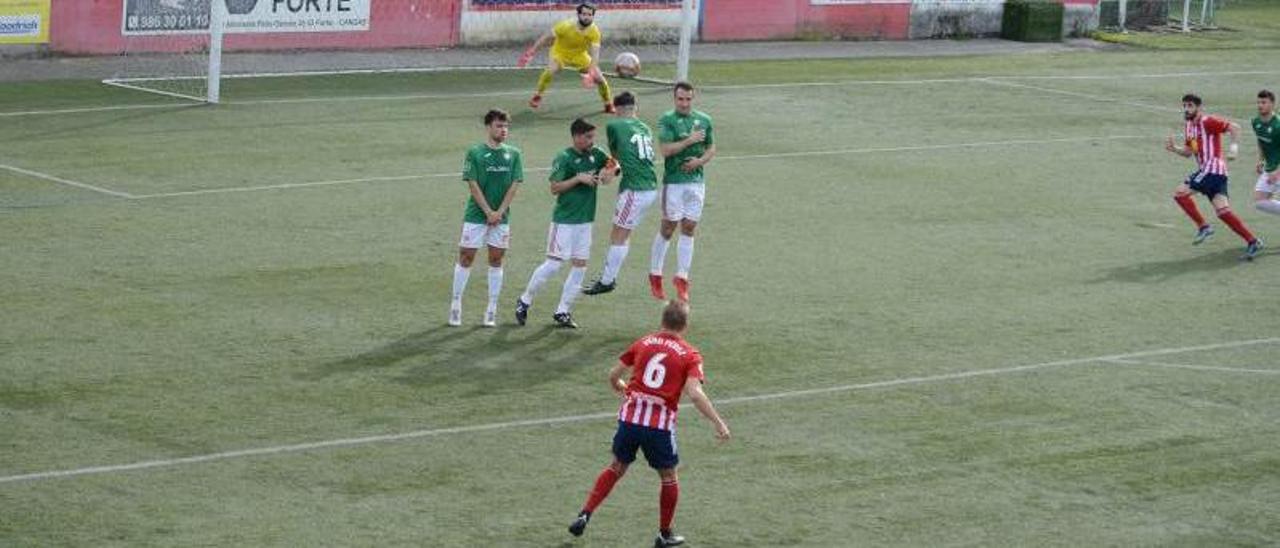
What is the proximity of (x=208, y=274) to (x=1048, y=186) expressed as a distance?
13.7m

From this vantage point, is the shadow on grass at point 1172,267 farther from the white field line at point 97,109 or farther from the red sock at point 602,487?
the white field line at point 97,109

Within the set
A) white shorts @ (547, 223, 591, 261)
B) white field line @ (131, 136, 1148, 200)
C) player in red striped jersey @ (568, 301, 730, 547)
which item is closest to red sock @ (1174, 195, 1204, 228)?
white field line @ (131, 136, 1148, 200)

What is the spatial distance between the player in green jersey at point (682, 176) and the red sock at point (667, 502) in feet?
26.8

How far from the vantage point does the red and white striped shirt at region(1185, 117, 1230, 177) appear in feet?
86.9

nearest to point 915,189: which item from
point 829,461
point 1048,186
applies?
point 1048,186

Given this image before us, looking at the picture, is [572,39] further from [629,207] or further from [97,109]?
[629,207]

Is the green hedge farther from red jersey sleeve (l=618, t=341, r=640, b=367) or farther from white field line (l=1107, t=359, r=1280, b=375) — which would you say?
red jersey sleeve (l=618, t=341, r=640, b=367)

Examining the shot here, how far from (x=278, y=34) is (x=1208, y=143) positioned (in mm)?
20117

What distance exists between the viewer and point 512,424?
1738 cm

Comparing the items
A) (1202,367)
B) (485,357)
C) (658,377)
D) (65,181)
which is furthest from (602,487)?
(65,181)

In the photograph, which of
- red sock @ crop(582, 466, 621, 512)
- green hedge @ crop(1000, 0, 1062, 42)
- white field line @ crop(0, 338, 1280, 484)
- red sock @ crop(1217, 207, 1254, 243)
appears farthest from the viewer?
green hedge @ crop(1000, 0, 1062, 42)

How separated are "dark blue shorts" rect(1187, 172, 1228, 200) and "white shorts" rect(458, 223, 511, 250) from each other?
1049 cm

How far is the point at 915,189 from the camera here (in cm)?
2998

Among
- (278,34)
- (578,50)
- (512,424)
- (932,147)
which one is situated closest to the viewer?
(512,424)
